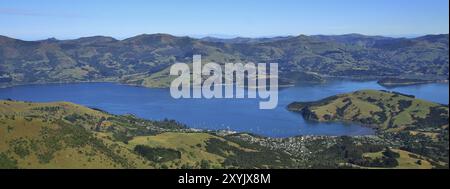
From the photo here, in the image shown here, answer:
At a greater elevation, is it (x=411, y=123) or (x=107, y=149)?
(x=107, y=149)

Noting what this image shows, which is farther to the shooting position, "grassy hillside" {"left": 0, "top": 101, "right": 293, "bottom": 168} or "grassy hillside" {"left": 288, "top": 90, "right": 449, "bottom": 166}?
"grassy hillside" {"left": 288, "top": 90, "right": 449, "bottom": 166}

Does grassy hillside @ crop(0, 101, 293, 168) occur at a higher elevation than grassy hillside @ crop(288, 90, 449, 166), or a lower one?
higher

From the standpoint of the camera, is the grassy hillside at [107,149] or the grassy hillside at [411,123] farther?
the grassy hillside at [411,123]

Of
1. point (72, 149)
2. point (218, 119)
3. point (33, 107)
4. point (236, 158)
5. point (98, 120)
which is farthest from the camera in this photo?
point (218, 119)

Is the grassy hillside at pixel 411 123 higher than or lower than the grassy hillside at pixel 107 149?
lower

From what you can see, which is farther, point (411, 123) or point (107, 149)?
point (411, 123)
